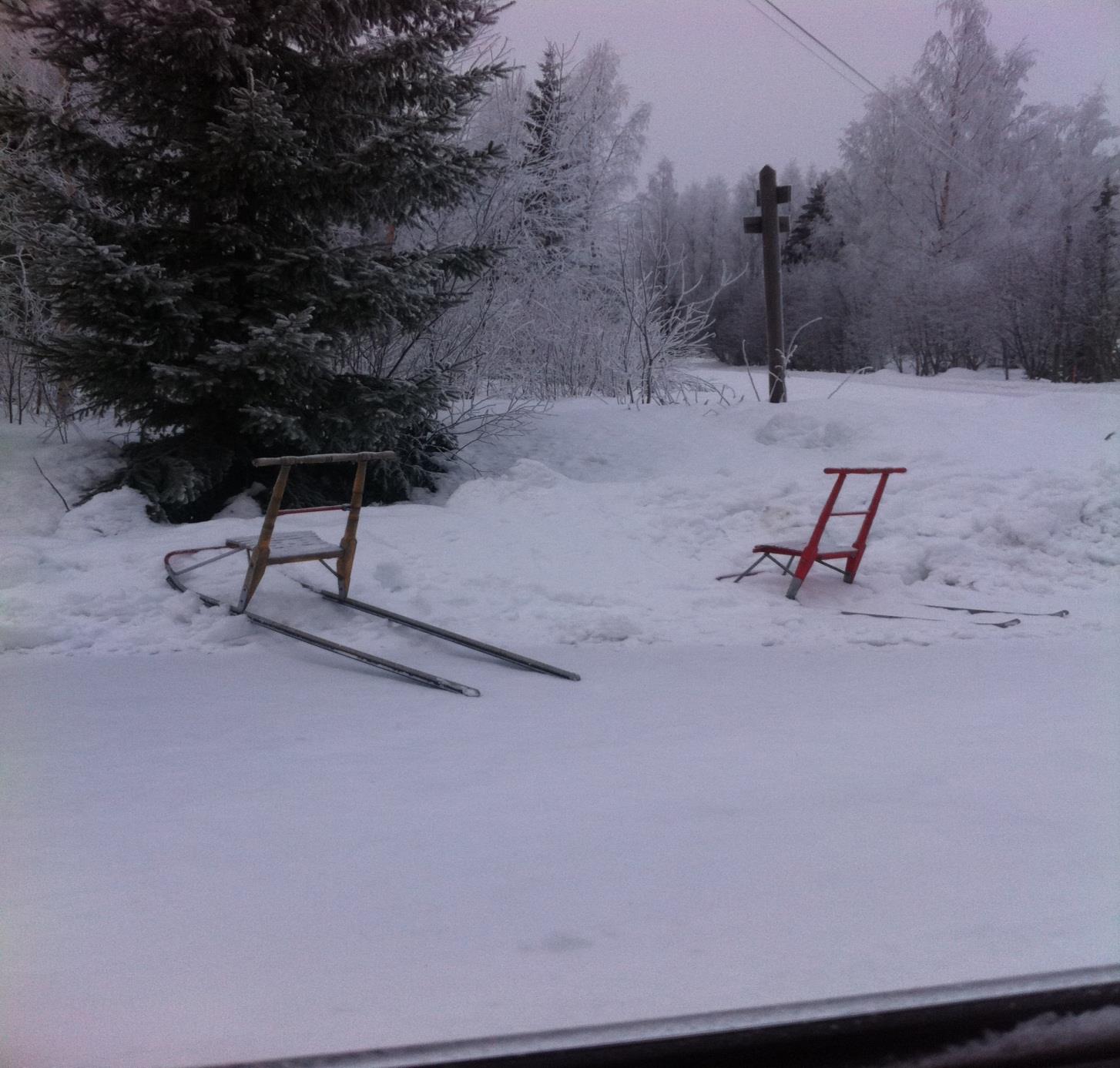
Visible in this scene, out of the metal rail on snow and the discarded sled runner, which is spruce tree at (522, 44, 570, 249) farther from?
the metal rail on snow

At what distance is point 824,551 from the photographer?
136 inches

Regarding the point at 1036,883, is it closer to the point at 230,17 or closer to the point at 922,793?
the point at 922,793

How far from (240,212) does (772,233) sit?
2.21 metres

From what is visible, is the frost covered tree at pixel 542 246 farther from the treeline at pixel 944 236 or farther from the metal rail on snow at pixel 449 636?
the metal rail on snow at pixel 449 636

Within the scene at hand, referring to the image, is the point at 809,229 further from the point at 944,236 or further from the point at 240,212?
the point at 240,212

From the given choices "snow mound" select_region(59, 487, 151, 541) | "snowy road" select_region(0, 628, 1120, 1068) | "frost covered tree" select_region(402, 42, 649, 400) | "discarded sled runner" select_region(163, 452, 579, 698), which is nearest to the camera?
"snowy road" select_region(0, 628, 1120, 1068)

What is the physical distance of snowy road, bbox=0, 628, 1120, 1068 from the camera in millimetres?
620

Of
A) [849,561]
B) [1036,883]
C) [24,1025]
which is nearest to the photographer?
[24,1025]

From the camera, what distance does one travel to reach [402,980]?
663 mm

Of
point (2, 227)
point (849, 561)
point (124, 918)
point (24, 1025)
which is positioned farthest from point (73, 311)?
point (24, 1025)

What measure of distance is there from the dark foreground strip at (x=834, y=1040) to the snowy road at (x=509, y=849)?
0.07 metres

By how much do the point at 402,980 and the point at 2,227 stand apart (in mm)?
4807

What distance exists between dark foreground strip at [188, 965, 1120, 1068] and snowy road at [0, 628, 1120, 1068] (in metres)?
0.07

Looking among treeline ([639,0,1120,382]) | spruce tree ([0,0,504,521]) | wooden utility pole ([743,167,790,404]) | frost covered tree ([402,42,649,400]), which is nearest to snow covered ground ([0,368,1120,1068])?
treeline ([639,0,1120,382])
